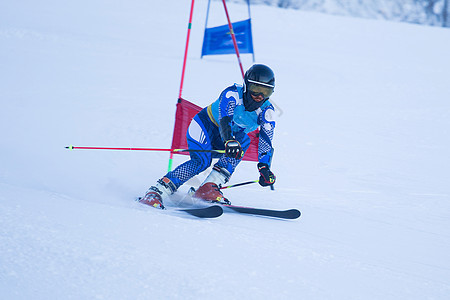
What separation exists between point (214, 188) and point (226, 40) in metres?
5.80

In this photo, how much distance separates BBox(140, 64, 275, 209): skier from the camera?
3137 mm

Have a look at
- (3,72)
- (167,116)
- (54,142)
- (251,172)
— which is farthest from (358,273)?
(3,72)

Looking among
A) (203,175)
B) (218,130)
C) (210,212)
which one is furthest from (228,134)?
(203,175)

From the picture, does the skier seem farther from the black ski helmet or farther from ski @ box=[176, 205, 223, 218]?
ski @ box=[176, 205, 223, 218]

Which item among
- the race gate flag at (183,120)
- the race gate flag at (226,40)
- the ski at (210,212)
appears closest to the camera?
the ski at (210,212)

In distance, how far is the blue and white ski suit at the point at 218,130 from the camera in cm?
326

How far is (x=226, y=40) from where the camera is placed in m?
8.70

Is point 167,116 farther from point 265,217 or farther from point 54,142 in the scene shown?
point 265,217

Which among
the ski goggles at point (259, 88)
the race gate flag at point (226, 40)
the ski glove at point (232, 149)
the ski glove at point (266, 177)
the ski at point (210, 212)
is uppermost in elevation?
the race gate flag at point (226, 40)

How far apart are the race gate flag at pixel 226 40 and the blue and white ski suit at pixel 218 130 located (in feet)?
17.6

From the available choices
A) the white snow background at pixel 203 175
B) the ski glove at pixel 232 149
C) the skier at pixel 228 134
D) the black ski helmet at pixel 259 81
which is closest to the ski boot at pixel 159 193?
the skier at pixel 228 134

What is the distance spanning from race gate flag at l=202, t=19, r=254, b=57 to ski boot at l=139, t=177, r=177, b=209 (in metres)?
5.69

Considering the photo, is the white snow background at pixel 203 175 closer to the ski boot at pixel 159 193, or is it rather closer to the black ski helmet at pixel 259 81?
the ski boot at pixel 159 193

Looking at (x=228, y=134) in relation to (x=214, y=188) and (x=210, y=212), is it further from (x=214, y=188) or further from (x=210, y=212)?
(x=210, y=212)
